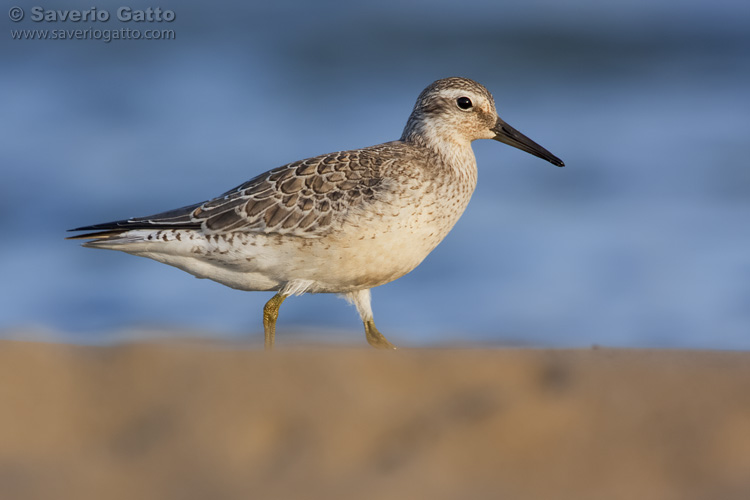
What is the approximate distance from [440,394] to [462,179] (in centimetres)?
387

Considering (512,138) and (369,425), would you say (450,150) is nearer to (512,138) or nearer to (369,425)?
(512,138)

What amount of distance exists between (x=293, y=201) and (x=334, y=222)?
1.42 ft

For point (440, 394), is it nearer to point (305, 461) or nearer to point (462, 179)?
point (305, 461)

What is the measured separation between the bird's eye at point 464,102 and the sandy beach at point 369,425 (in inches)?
155

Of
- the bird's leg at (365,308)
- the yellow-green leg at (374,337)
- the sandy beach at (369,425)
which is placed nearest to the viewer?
the sandy beach at (369,425)

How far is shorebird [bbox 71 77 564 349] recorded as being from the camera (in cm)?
677

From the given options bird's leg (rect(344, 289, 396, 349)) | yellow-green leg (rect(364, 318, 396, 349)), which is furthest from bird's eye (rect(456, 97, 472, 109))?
yellow-green leg (rect(364, 318, 396, 349))

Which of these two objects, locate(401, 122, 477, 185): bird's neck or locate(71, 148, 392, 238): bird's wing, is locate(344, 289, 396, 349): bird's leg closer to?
locate(71, 148, 392, 238): bird's wing

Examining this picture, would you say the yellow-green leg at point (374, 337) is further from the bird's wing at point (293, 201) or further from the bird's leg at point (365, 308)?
the bird's wing at point (293, 201)

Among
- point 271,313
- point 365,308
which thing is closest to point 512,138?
point 365,308

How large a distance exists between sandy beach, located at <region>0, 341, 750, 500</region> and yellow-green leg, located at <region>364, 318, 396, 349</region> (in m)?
3.14

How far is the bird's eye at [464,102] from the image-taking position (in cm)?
775

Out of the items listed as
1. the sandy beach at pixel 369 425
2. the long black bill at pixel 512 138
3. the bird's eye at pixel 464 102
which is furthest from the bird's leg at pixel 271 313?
the sandy beach at pixel 369 425

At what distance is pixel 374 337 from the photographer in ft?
24.3
